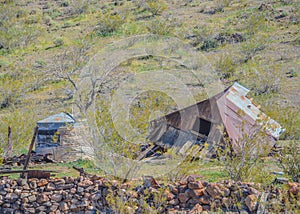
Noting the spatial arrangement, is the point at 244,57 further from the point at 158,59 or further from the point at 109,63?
the point at 109,63

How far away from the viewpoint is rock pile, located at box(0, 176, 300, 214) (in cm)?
875

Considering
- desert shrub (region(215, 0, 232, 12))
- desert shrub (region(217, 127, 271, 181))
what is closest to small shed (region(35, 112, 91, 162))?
desert shrub (region(217, 127, 271, 181))

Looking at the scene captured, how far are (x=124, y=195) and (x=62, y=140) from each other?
5.98 meters

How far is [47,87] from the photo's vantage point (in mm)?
25281

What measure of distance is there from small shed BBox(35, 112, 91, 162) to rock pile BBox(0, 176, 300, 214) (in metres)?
3.39

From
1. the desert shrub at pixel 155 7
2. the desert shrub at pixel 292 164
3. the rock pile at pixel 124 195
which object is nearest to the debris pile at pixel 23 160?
the rock pile at pixel 124 195

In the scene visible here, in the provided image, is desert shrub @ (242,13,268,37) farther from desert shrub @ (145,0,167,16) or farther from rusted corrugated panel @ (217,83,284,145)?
rusted corrugated panel @ (217,83,284,145)

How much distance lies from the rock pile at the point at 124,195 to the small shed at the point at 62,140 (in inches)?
134

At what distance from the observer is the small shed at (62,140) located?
48.2 feet

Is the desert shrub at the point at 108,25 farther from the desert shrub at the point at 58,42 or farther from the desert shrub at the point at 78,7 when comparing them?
the desert shrub at the point at 78,7

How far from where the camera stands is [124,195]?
9750 mm

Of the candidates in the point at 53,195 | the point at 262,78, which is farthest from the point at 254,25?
the point at 53,195

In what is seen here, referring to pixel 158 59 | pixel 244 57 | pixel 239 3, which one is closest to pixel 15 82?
pixel 158 59

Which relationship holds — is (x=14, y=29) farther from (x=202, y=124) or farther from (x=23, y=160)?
(x=202, y=124)
